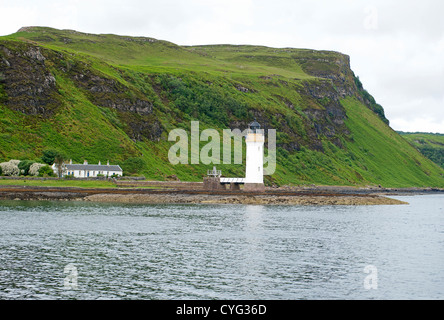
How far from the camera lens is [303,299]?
2962 cm

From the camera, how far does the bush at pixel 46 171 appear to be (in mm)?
106562

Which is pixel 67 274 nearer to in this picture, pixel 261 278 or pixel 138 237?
pixel 261 278

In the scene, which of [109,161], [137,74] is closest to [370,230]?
[109,161]

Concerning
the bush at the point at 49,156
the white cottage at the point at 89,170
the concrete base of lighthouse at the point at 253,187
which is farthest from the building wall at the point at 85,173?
the concrete base of lighthouse at the point at 253,187

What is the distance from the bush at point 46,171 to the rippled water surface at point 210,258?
35.9 m

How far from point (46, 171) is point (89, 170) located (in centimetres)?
1055

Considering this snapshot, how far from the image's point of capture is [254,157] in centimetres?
10356

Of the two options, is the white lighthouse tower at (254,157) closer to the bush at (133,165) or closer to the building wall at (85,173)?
the bush at (133,165)

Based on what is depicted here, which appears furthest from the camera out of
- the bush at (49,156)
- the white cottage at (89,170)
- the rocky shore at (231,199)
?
the bush at (49,156)

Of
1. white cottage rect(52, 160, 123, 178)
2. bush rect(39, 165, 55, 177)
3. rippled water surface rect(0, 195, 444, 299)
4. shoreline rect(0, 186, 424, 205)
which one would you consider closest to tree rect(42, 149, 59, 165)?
white cottage rect(52, 160, 123, 178)

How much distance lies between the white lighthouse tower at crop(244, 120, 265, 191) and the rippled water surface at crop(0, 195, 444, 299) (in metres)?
32.9

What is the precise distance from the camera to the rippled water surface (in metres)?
31.2

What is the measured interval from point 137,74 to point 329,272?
170m

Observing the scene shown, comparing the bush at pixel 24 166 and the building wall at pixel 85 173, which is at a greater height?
the bush at pixel 24 166
